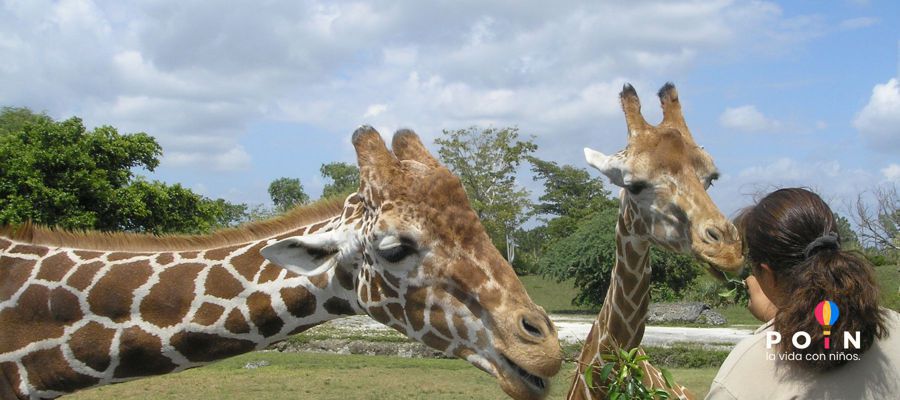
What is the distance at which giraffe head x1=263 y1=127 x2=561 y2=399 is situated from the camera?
12.9ft

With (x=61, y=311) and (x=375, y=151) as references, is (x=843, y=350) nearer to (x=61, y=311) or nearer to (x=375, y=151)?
(x=375, y=151)

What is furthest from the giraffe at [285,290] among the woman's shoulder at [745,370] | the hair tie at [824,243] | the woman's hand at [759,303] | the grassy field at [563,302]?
the grassy field at [563,302]

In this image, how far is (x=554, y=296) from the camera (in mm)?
47062

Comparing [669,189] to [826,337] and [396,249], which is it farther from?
[826,337]

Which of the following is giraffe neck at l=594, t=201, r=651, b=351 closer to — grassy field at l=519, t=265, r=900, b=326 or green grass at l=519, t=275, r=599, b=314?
grassy field at l=519, t=265, r=900, b=326

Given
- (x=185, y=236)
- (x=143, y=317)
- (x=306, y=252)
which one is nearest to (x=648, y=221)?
(x=306, y=252)

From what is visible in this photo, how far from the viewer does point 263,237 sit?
502cm

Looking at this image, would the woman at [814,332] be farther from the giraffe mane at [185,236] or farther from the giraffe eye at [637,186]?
the giraffe mane at [185,236]

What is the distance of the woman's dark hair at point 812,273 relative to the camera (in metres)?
2.54

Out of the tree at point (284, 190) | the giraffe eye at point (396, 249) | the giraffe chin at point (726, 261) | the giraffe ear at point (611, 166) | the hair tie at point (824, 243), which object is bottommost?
the giraffe chin at point (726, 261)

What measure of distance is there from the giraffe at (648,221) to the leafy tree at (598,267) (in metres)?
32.3

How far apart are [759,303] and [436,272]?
1.64 meters

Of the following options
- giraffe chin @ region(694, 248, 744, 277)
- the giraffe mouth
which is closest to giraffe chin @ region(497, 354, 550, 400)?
the giraffe mouth

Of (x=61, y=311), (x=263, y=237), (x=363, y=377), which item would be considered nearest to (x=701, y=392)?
(x=363, y=377)
